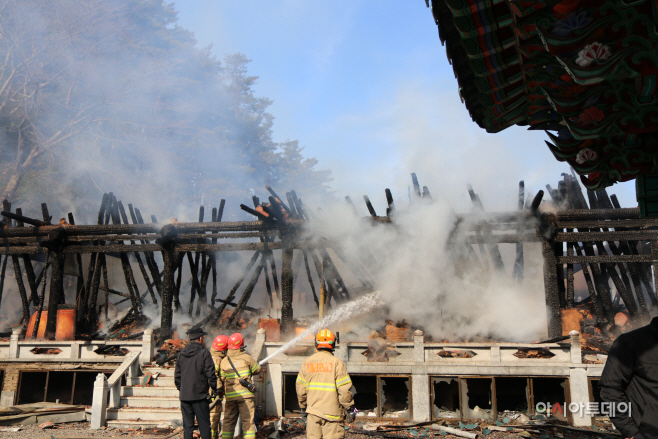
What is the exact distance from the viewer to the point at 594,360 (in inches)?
435

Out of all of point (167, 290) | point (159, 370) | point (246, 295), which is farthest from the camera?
point (246, 295)

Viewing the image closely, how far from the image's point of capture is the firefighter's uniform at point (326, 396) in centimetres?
536

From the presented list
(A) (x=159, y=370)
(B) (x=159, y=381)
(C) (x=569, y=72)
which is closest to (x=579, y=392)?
(C) (x=569, y=72)

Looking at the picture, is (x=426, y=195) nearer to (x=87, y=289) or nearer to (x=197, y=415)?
(x=197, y=415)

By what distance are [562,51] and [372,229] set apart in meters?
10.9

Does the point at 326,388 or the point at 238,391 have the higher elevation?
the point at 326,388

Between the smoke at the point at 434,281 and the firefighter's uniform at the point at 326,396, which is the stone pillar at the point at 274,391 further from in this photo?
the firefighter's uniform at the point at 326,396

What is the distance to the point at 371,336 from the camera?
1297 centimetres

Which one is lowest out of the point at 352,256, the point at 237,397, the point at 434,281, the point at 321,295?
the point at 237,397

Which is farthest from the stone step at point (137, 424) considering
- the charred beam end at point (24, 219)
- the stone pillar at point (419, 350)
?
the charred beam end at point (24, 219)

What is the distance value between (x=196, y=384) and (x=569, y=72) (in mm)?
6390

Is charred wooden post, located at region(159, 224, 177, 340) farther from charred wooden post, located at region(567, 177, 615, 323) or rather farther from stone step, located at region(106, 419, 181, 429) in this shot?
charred wooden post, located at region(567, 177, 615, 323)

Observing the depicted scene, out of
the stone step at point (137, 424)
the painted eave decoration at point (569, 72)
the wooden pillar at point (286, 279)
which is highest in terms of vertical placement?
→ the painted eave decoration at point (569, 72)

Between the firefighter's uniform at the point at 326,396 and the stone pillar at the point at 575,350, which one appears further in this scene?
the stone pillar at the point at 575,350
